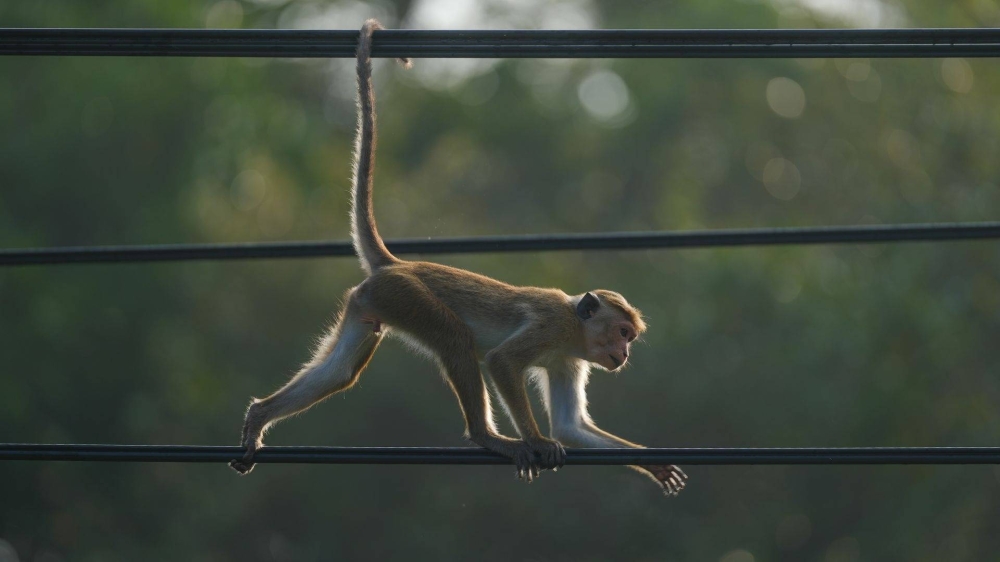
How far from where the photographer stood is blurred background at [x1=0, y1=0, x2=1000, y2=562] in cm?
2377

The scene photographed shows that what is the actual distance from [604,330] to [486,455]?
2087mm

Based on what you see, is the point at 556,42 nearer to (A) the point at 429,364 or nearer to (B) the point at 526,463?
(B) the point at 526,463

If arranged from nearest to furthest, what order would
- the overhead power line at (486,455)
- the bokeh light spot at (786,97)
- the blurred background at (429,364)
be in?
the overhead power line at (486,455) < the blurred background at (429,364) < the bokeh light spot at (786,97)

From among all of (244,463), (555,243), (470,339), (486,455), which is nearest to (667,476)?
(470,339)

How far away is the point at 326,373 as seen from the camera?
7.02 m

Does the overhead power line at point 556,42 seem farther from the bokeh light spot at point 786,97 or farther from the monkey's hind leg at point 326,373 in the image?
the bokeh light spot at point 786,97

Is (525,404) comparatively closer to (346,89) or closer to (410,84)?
(410,84)

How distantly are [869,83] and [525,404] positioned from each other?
1110 inches

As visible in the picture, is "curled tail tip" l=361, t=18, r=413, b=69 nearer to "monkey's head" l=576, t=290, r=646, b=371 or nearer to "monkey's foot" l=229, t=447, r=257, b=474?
"monkey's head" l=576, t=290, r=646, b=371

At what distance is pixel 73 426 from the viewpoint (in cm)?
2728

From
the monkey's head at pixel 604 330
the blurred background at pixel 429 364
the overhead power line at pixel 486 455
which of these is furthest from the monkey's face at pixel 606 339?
the blurred background at pixel 429 364

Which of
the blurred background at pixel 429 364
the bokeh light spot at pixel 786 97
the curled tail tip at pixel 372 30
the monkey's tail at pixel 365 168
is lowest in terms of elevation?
the monkey's tail at pixel 365 168

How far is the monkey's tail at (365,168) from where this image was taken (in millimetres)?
6363

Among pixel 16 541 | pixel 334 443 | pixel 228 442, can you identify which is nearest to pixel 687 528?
pixel 334 443
